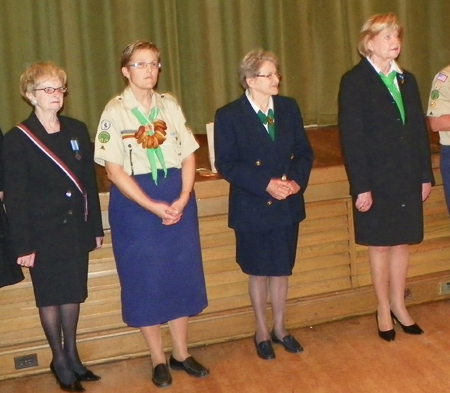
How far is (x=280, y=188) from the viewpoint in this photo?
285cm

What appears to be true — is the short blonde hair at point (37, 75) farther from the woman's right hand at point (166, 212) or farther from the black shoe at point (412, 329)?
the black shoe at point (412, 329)

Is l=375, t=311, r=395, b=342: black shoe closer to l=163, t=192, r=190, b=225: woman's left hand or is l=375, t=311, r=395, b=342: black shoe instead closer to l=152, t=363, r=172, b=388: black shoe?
l=152, t=363, r=172, b=388: black shoe

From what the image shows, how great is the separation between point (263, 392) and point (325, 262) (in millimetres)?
846

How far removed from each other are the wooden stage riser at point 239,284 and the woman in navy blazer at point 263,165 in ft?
0.91

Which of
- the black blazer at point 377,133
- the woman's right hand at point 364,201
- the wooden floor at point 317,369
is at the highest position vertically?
the black blazer at point 377,133

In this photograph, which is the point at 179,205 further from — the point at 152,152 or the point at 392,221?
the point at 392,221

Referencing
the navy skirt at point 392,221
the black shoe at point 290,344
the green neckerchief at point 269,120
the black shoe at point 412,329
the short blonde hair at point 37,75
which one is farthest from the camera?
the black shoe at point 412,329

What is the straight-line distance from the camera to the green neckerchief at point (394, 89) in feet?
9.78

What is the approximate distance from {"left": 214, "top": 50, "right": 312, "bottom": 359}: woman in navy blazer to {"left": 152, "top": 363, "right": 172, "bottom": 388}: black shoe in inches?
21.2

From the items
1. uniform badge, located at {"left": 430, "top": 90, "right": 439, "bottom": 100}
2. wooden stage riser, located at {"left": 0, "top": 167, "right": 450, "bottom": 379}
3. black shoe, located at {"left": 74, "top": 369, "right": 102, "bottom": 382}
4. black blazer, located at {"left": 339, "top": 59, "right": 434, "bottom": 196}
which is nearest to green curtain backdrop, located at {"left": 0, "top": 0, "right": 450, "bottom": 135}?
wooden stage riser, located at {"left": 0, "top": 167, "right": 450, "bottom": 379}

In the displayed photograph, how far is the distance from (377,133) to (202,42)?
1508 mm

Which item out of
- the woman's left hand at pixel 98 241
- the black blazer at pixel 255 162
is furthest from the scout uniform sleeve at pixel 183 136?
the woman's left hand at pixel 98 241

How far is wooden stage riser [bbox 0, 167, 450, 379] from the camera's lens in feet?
10.1

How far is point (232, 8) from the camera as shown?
13.5ft
